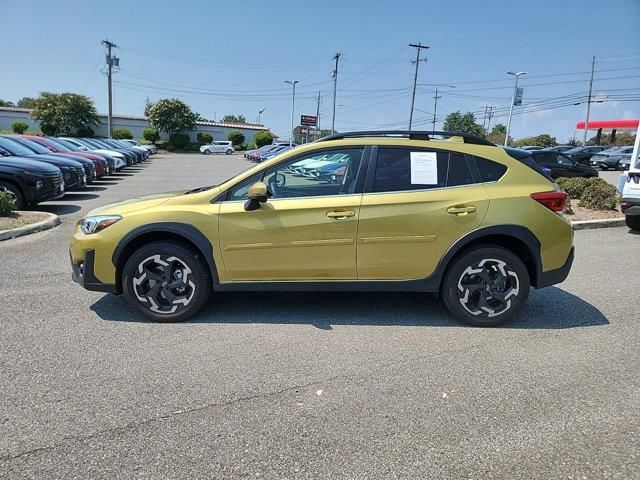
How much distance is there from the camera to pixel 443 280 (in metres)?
4.50

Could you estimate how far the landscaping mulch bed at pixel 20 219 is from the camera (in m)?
8.13

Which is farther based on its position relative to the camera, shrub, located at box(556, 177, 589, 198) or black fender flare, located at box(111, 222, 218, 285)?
shrub, located at box(556, 177, 589, 198)

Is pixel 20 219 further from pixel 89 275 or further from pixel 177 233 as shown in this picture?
pixel 177 233

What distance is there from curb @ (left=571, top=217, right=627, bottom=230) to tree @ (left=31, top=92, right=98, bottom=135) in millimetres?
58934

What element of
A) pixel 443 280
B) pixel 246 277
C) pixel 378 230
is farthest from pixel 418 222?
pixel 246 277

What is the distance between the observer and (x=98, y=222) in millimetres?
4375

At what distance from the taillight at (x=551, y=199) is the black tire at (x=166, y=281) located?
314cm

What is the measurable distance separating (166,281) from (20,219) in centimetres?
602

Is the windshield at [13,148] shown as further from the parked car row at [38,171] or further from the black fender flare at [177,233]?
the black fender flare at [177,233]

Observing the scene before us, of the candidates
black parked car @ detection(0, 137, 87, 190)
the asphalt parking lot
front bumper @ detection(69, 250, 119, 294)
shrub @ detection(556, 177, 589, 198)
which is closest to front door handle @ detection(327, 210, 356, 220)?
the asphalt parking lot

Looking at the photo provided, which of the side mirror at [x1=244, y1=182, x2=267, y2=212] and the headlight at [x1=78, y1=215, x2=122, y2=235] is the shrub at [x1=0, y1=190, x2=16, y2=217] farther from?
the side mirror at [x1=244, y1=182, x2=267, y2=212]

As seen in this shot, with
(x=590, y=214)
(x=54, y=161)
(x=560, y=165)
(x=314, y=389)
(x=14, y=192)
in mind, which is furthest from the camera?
(x=560, y=165)

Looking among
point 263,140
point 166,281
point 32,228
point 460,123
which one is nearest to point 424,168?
point 166,281

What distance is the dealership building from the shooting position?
63.6 meters
